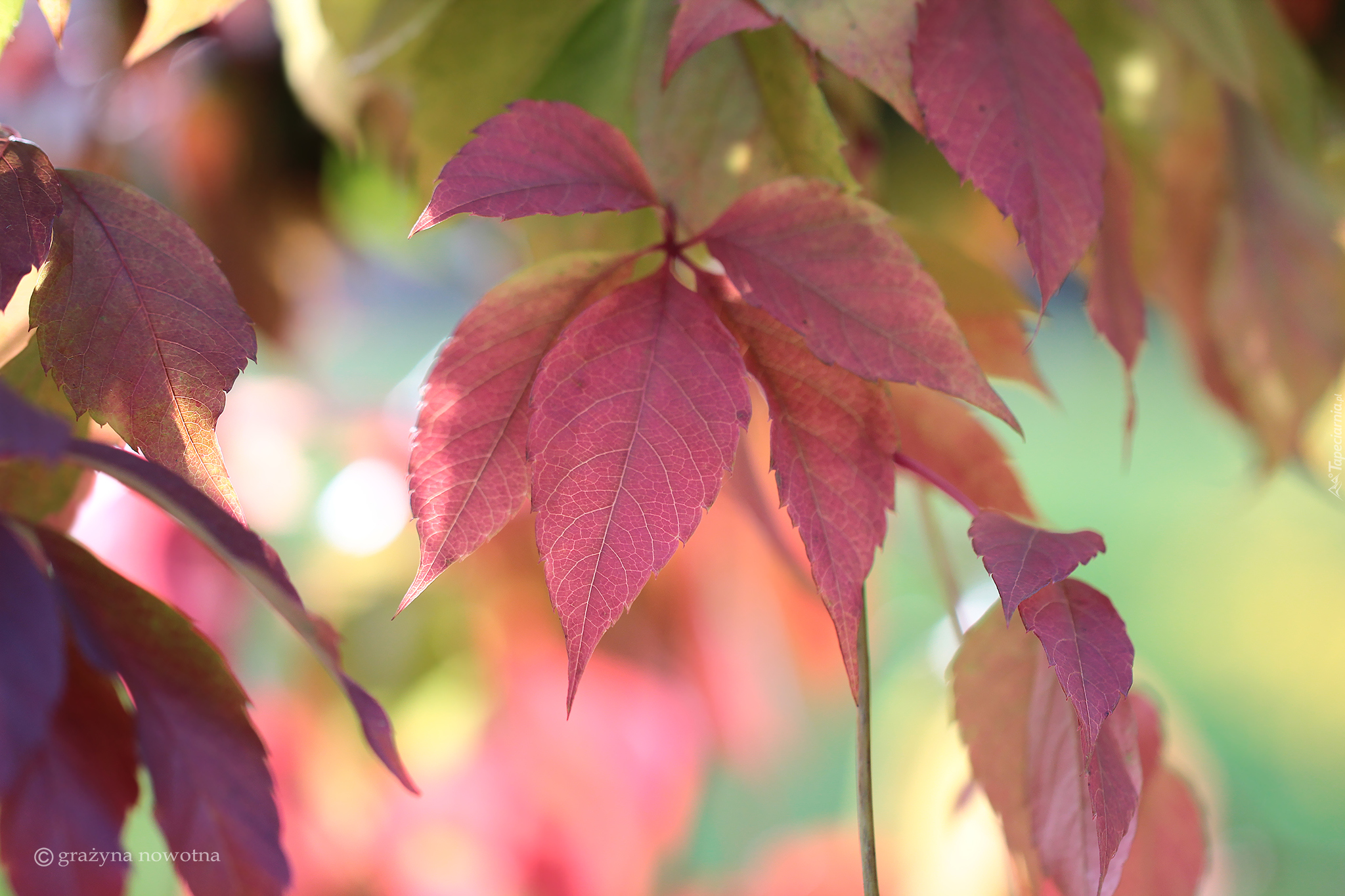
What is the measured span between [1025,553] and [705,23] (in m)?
0.12

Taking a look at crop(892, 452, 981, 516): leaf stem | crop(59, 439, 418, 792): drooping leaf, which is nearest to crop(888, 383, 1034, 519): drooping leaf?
crop(892, 452, 981, 516): leaf stem

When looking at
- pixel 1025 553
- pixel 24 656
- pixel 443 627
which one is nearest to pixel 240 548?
pixel 24 656

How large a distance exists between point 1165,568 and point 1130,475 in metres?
0.31

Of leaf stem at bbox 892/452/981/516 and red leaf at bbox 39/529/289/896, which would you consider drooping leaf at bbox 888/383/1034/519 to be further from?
red leaf at bbox 39/529/289/896

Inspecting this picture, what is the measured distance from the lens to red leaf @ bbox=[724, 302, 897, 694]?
0.58ft

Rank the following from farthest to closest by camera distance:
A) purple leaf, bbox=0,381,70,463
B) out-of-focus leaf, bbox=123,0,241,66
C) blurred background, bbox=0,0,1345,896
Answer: blurred background, bbox=0,0,1345,896
out-of-focus leaf, bbox=123,0,241,66
purple leaf, bbox=0,381,70,463

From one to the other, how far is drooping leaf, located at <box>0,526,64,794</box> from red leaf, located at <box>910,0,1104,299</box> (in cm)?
18

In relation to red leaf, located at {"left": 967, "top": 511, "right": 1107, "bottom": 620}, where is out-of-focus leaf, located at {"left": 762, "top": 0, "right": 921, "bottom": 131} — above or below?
above

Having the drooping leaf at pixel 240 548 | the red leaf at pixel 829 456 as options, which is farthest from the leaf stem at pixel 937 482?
the drooping leaf at pixel 240 548

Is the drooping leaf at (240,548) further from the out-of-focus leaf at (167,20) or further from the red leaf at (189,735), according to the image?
the out-of-focus leaf at (167,20)

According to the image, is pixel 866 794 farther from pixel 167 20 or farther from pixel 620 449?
pixel 167 20

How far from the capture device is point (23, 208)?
0.56ft

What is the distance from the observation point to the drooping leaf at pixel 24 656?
0.41 feet

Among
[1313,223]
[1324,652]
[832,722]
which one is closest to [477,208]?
[1313,223]
